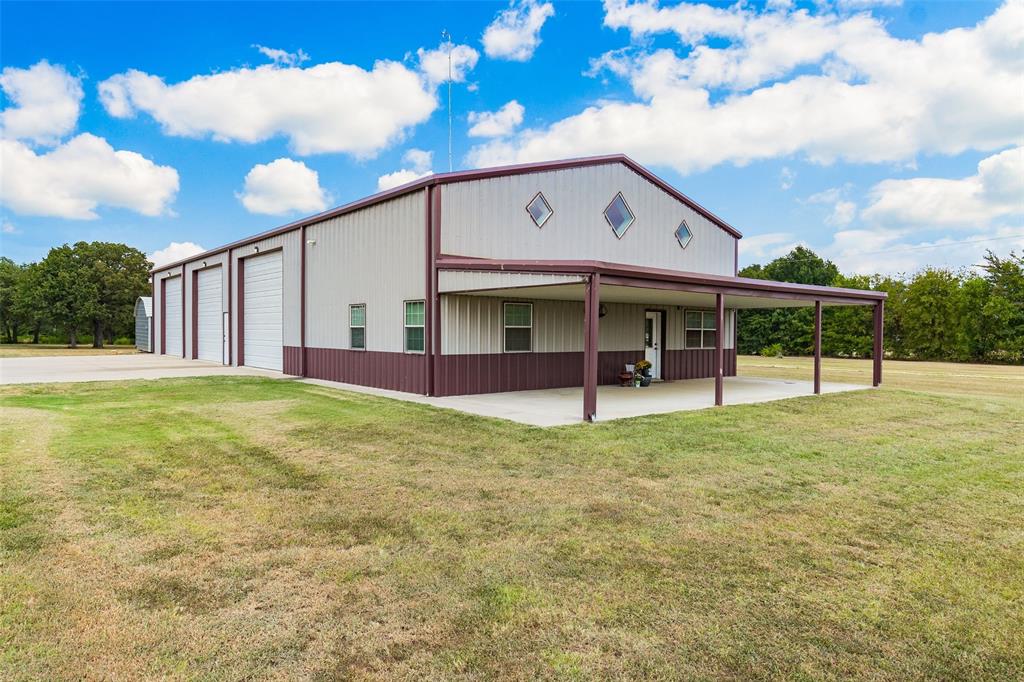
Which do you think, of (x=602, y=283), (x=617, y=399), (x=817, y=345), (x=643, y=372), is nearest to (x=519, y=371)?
(x=617, y=399)

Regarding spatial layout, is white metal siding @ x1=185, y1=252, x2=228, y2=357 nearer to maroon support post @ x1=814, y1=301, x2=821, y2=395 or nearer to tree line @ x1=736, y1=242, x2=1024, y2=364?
maroon support post @ x1=814, y1=301, x2=821, y2=395

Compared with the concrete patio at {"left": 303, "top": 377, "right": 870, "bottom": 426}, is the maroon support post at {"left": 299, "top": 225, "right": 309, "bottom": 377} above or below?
above

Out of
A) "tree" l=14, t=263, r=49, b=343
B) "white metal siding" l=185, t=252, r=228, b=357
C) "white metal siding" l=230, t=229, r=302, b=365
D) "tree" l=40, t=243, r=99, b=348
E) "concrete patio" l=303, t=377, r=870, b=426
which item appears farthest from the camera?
"tree" l=14, t=263, r=49, b=343

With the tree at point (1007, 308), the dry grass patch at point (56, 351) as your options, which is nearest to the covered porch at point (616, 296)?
the tree at point (1007, 308)

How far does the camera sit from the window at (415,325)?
12781 mm

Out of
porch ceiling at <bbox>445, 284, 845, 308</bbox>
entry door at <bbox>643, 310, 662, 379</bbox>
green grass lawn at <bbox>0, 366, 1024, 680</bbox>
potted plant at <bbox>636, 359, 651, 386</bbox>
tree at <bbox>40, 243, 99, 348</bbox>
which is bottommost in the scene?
green grass lawn at <bbox>0, 366, 1024, 680</bbox>

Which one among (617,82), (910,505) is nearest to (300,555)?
(910,505)

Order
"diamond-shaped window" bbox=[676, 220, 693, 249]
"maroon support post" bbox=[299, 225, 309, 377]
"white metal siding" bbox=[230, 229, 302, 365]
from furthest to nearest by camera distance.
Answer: "white metal siding" bbox=[230, 229, 302, 365] < "diamond-shaped window" bbox=[676, 220, 693, 249] < "maroon support post" bbox=[299, 225, 309, 377]

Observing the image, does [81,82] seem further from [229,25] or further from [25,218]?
[25,218]

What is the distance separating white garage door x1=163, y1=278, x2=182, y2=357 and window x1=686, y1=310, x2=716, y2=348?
23990mm

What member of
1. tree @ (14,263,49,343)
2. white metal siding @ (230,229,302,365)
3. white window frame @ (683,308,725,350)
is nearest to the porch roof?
white window frame @ (683,308,725,350)

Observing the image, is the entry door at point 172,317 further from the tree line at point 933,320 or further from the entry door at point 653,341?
the tree line at point 933,320

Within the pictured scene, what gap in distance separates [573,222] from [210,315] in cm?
1772

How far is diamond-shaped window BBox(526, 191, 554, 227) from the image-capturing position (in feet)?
44.9
